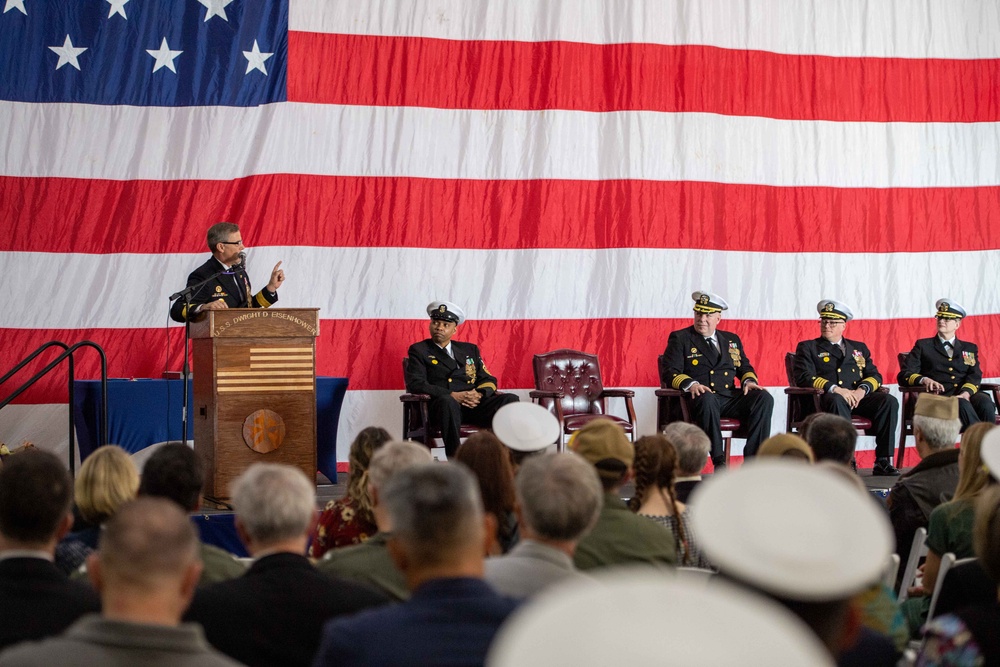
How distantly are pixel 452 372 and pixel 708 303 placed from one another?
1476mm

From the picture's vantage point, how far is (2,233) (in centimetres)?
575

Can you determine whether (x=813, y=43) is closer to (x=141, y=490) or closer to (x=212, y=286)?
(x=212, y=286)

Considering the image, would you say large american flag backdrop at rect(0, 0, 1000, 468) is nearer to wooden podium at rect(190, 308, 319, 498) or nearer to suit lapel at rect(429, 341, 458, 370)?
suit lapel at rect(429, 341, 458, 370)

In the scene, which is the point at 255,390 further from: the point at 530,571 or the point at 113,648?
the point at 113,648

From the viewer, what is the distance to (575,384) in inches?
239

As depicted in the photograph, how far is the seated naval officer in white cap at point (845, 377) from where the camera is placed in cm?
593

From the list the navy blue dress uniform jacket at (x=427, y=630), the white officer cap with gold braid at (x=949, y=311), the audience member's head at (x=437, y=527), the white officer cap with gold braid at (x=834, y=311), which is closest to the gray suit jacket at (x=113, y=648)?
the navy blue dress uniform jacket at (x=427, y=630)

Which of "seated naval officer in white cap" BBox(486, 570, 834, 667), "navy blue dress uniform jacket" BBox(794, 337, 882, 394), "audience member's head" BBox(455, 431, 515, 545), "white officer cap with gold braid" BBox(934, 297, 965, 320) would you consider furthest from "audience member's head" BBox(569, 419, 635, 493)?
"white officer cap with gold braid" BBox(934, 297, 965, 320)

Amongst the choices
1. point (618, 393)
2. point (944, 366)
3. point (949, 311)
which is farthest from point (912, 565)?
point (949, 311)

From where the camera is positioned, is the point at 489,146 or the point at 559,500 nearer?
the point at 559,500

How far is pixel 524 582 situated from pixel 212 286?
11.4 feet

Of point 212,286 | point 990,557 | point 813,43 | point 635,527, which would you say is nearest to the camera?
point 990,557

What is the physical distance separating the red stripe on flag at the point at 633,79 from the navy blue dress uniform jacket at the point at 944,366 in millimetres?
1464

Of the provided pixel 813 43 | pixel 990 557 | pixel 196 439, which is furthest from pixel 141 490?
pixel 813 43
